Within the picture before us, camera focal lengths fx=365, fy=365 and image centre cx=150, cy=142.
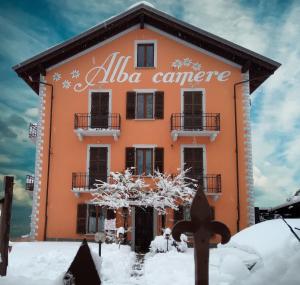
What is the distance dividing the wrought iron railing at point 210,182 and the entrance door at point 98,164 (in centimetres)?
481

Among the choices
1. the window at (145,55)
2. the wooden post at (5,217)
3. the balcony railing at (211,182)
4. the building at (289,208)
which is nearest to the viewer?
the wooden post at (5,217)

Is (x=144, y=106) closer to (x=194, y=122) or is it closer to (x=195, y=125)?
(x=194, y=122)

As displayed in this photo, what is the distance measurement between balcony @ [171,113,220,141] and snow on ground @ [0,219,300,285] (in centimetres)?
685

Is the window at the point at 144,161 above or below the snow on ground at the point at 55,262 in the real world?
above

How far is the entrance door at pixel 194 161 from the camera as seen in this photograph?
20094 millimetres

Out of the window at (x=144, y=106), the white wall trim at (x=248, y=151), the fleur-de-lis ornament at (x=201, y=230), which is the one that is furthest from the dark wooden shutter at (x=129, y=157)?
the fleur-de-lis ornament at (x=201, y=230)

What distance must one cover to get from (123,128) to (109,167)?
2341 mm

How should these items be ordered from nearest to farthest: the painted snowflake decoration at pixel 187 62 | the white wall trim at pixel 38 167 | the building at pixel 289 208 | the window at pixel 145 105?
the building at pixel 289 208
the white wall trim at pixel 38 167
the window at pixel 145 105
the painted snowflake decoration at pixel 187 62

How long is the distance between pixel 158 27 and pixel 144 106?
16.0ft

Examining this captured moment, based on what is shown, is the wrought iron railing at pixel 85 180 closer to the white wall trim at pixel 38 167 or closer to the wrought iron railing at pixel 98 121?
the white wall trim at pixel 38 167

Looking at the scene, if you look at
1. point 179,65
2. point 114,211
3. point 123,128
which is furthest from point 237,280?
point 179,65

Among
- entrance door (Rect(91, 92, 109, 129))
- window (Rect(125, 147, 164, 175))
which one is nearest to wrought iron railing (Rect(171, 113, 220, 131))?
window (Rect(125, 147, 164, 175))

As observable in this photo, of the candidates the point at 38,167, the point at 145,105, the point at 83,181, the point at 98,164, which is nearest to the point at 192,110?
the point at 145,105

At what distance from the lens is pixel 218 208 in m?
19.7
